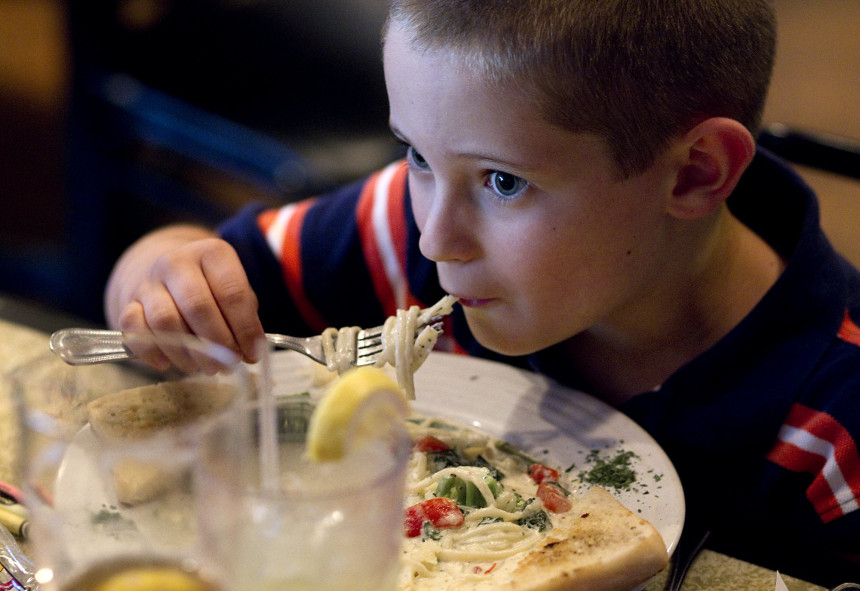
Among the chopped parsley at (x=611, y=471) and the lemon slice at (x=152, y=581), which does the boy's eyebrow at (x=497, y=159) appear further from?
the lemon slice at (x=152, y=581)

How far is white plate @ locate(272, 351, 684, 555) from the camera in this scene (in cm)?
133

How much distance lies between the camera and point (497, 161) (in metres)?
1.23

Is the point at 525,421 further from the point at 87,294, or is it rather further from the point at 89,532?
the point at 87,294

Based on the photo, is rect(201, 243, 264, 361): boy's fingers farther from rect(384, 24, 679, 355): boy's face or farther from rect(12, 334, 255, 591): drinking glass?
rect(12, 334, 255, 591): drinking glass

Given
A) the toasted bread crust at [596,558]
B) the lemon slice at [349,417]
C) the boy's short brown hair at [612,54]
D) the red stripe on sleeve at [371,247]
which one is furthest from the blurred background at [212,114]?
the lemon slice at [349,417]

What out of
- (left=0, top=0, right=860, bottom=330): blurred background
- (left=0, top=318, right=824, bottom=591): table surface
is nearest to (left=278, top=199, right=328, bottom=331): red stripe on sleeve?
(left=0, top=318, right=824, bottom=591): table surface

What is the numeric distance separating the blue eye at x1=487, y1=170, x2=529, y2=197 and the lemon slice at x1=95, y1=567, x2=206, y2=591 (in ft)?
2.44

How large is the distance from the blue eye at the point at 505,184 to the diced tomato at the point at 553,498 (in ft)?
1.51

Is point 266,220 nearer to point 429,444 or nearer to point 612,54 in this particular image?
point 429,444

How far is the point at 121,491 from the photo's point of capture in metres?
0.78

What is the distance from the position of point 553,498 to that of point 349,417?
60cm

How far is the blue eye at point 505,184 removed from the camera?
1.27m

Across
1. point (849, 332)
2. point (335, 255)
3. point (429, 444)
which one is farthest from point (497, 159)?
point (335, 255)

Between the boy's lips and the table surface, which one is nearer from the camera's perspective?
the table surface
